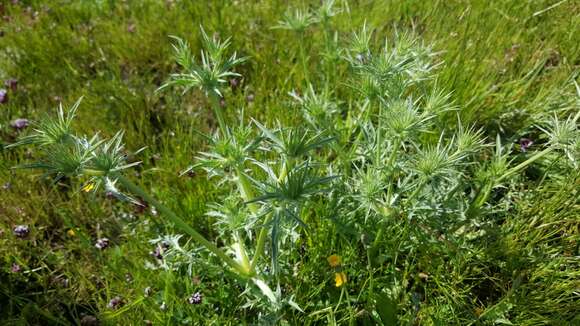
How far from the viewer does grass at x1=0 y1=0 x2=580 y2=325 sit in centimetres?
165

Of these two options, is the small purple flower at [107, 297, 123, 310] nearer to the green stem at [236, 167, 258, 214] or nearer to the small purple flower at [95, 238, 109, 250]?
the small purple flower at [95, 238, 109, 250]

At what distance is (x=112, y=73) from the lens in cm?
273

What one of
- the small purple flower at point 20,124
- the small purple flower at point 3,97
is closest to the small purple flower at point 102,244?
the small purple flower at point 20,124

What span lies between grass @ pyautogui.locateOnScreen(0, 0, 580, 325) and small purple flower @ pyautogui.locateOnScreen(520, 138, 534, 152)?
0.03 meters

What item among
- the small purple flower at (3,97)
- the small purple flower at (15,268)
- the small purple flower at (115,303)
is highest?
the small purple flower at (3,97)

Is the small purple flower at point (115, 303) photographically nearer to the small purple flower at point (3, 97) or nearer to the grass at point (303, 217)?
the grass at point (303, 217)

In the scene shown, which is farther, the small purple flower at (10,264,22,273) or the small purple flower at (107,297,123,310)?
the small purple flower at (10,264,22,273)

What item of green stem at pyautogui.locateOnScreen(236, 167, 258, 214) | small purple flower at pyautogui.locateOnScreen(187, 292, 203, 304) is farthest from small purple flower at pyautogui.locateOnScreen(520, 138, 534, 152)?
small purple flower at pyautogui.locateOnScreen(187, 292, 203, 304)

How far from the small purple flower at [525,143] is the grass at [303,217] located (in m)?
0.03

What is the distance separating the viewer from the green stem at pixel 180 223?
4.28ft

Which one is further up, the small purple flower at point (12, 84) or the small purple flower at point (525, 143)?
the small purple flower at point (12, 84)

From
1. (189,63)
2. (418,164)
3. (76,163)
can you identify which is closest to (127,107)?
(189,63)

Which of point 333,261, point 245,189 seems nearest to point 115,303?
point 245,189

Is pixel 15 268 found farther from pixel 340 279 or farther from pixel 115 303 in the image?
pixel 340 279
